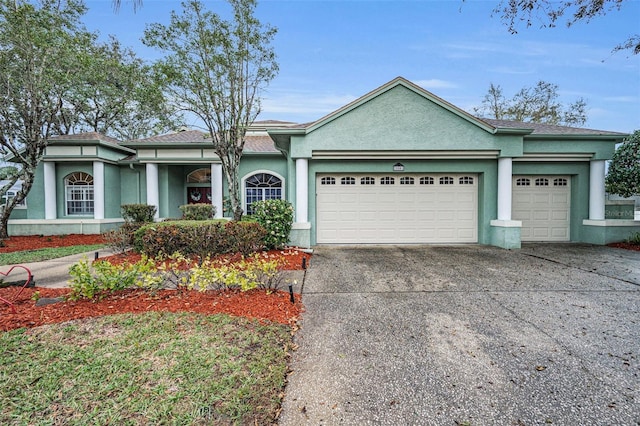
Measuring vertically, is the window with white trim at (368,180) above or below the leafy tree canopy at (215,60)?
below

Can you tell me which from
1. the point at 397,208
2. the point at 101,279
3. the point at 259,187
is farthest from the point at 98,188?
the point at 397,208

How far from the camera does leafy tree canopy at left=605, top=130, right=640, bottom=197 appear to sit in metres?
9.27

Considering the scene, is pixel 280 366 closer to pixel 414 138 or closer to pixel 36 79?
pixel 414 138

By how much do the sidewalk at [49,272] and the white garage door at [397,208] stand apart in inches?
266

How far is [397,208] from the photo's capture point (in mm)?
10148

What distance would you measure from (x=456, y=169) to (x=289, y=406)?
960 cm

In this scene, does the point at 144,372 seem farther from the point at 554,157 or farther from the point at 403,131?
the point at 554,157

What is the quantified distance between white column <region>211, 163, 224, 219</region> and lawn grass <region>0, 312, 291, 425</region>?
30.0 ft

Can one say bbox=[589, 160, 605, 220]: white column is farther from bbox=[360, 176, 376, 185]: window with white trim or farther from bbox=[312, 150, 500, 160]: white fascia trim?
bbox=[360, 176, 376, 185]: window with white trim

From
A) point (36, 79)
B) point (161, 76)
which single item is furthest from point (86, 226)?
point (161, 76)

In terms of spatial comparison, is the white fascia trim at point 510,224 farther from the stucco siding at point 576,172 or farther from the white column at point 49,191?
the white column at point 49,191

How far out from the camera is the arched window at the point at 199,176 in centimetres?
1412

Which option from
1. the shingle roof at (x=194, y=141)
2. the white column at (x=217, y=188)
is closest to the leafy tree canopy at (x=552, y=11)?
the shingle roof at (x=194, y=141)

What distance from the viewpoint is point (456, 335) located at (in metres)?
3.44
